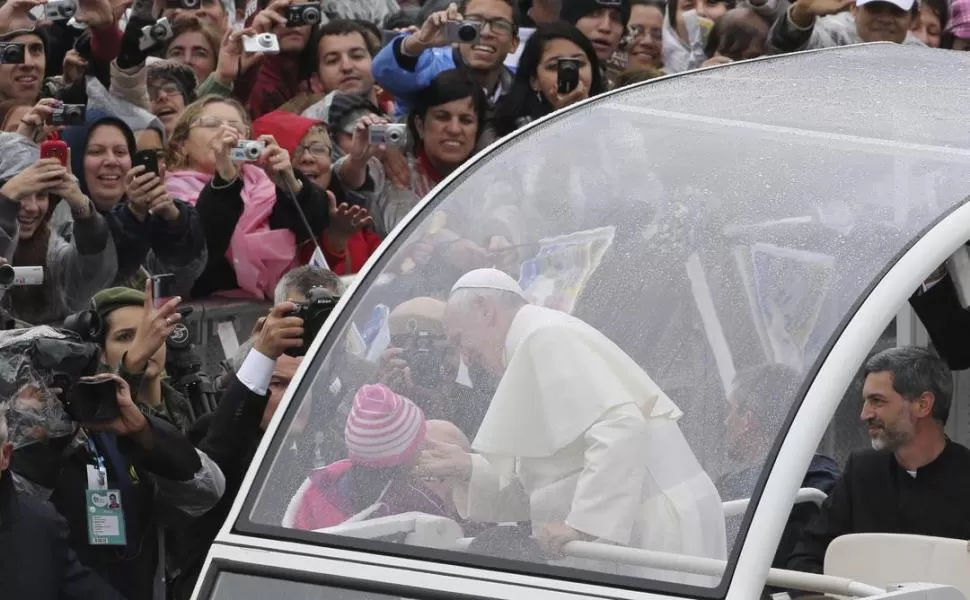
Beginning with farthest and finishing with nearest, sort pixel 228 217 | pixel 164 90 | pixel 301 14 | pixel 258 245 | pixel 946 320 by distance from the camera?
pixel 301 14
pixel 164 90
pixel 258 245
pixel 228 217
pixel 946 320

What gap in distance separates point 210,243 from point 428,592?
11.7 feet

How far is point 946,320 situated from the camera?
5.95 meters

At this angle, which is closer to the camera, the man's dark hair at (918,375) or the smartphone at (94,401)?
the smartphone at (94,401)

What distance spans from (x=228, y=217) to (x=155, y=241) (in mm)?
398

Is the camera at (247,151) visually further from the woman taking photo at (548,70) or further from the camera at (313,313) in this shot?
the woman taking photo at (548,70)

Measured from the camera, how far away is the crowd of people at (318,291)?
3.86m

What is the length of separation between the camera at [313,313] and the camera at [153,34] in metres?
2.67

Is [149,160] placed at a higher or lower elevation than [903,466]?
higher

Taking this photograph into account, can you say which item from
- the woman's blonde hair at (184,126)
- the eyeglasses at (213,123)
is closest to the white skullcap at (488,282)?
the eyeglasses at (213,123)

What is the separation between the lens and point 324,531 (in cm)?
398

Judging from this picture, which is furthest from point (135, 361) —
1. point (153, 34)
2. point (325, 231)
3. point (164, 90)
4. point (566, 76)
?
point (566, 76)

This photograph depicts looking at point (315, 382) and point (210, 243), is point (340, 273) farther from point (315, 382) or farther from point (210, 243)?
point (315, 382)

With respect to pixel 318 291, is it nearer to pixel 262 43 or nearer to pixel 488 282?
pixel 488 282

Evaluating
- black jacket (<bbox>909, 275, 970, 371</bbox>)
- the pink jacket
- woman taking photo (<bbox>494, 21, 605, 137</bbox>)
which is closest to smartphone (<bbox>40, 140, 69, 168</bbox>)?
the pink jacket
